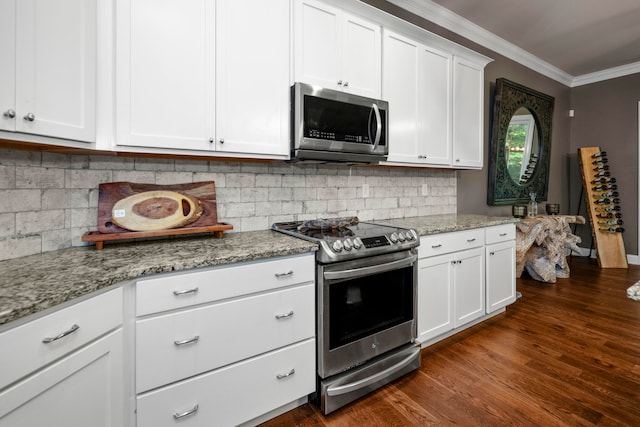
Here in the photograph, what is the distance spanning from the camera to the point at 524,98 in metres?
4.09

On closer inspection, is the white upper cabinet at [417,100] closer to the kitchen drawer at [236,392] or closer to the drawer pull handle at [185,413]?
the kitchen drawer at [236,392]

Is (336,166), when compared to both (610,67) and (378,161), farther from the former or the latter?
(610,67)

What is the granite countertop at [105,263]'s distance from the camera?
941 millimetres

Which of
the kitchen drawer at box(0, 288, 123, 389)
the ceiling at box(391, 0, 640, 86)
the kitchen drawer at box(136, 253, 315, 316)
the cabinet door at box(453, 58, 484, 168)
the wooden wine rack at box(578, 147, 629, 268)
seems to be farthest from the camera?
the wooden wine rack at box(578, 147, 629, 268)

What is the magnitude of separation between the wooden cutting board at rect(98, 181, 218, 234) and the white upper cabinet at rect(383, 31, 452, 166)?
4.68 ft

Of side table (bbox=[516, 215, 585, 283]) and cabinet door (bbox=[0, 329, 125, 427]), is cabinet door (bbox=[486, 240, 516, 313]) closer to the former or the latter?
side table (bbox=[516, 215, 585, 283])

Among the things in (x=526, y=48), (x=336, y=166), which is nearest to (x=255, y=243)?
(x=336, y=166)

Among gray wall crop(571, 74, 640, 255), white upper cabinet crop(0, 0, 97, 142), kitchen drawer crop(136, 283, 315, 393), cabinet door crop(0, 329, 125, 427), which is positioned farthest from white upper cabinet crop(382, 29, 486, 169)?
gray wall crop(571, 74, 640, 255)

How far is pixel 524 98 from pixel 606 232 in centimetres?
237

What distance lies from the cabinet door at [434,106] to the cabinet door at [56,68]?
225 cm

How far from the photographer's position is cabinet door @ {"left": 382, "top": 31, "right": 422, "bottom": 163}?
246 centimetres

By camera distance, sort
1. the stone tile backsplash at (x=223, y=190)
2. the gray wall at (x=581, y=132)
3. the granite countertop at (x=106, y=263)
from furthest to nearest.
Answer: the gray wall at (x=581, y=132) → the stone tile backsplash at (x=223, y=190) → the granite countertop at (x=106, y=263)

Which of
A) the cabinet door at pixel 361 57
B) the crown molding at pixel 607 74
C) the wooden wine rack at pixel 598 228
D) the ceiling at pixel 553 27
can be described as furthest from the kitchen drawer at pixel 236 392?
the crown molding at pixel 607 74

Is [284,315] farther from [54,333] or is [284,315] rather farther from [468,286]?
[468,286]
